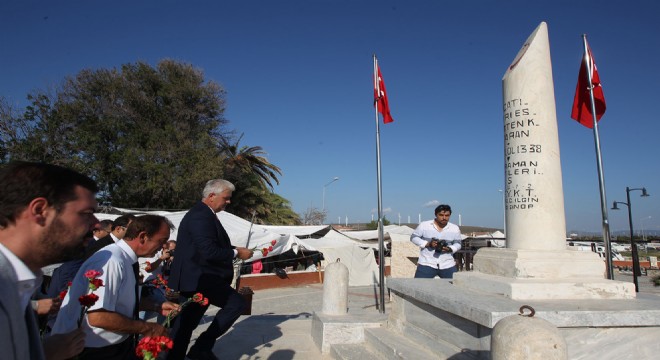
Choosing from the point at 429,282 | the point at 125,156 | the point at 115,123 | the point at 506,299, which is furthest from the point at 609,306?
the point at 115,123

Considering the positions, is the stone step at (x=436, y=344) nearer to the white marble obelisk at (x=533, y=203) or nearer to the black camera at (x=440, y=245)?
the white marble obelisk at (x=533, y=203)

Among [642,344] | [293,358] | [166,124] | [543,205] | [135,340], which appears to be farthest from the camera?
[166,124]

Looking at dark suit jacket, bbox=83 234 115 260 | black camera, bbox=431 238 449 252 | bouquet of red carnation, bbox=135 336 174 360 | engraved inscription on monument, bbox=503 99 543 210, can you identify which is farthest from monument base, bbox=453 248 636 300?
dark suit jacket, bbox=83 234 115 260

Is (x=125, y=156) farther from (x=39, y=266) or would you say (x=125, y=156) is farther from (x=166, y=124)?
(x=39, y=266)

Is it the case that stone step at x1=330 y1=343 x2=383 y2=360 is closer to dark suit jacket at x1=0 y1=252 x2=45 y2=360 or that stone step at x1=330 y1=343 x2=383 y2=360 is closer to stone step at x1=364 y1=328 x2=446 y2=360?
stone step at x1=364 y1=328 x2=446 y2=360

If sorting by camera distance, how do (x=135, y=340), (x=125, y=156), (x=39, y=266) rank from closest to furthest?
(x=39, y=266) → (x=135, y=340) → (x=125, y=156)

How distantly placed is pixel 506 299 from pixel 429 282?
1307mm

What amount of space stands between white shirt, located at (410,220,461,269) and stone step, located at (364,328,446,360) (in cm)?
140

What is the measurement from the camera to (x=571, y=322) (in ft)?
10.7

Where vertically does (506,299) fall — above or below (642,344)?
above

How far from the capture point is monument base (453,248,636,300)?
3959 mm

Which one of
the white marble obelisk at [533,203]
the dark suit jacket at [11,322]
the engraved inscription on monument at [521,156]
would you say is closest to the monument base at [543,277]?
the white marble obelisk at [533,203]

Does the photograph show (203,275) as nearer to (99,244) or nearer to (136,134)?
(99,244)

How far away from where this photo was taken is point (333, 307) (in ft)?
18.9
